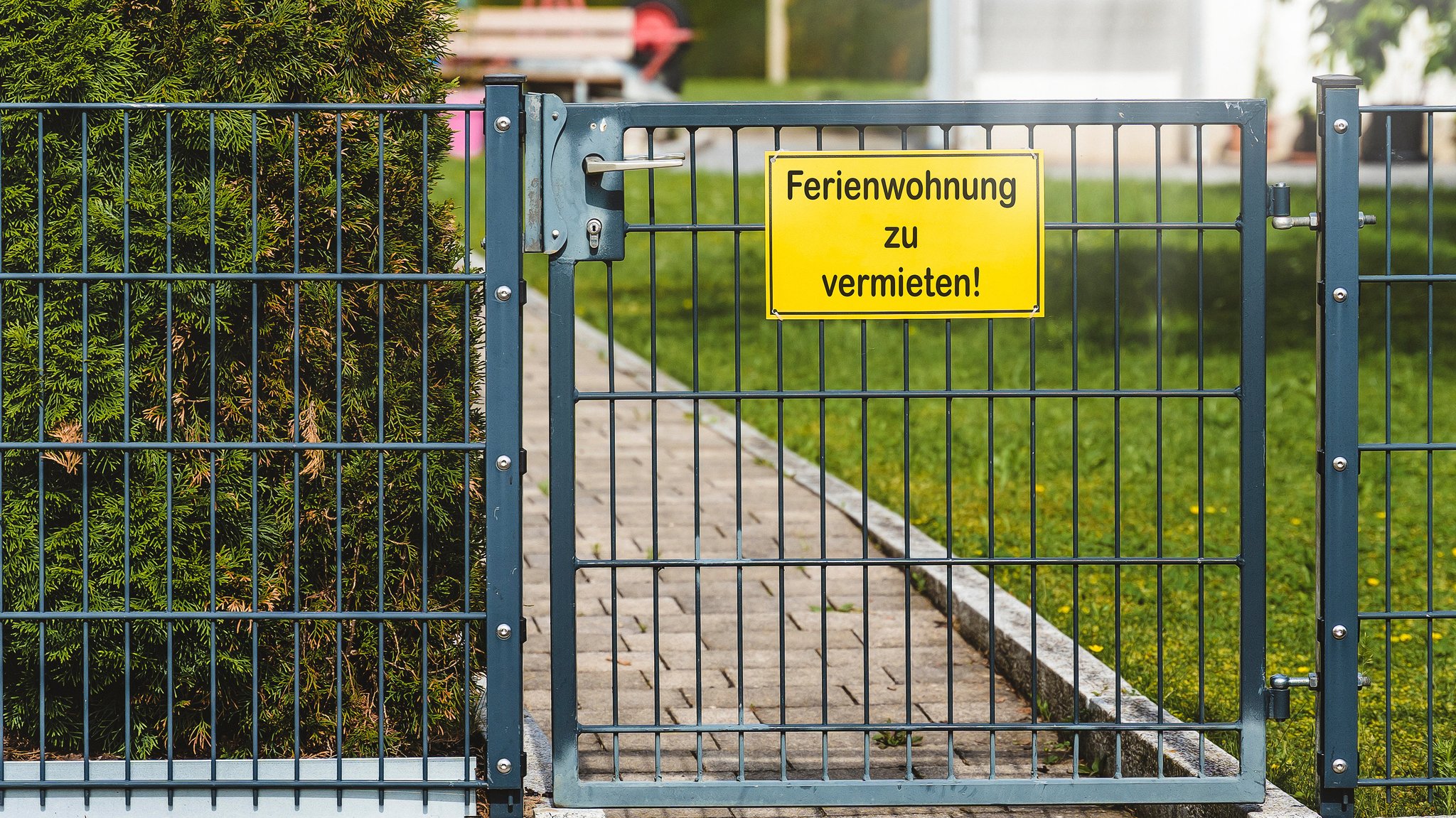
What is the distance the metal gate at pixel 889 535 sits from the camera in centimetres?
370

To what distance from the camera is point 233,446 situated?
3.64m

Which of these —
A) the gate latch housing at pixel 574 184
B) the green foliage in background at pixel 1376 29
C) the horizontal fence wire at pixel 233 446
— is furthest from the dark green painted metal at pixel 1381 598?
the green foliage in background at pixel 1376 29

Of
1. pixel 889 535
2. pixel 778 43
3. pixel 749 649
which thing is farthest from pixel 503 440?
pixel 778 43

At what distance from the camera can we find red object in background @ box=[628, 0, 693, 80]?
86.0 feet

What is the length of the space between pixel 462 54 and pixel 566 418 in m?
21.4

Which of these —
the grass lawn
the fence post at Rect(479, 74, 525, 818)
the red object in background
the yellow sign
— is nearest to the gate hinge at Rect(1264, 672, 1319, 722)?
the grass lawn

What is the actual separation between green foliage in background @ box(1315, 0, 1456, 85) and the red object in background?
1461cm

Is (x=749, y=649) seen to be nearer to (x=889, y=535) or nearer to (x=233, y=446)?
(x=889, y=535)

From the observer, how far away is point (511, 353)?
3.69 m

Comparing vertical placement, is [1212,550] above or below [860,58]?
below

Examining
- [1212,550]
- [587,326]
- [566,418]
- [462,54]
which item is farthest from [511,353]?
[462,54]

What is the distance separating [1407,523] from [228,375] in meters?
5.46

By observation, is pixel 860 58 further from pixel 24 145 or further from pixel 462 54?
pixel 24 145

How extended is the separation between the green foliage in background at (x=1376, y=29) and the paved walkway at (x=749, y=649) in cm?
706
